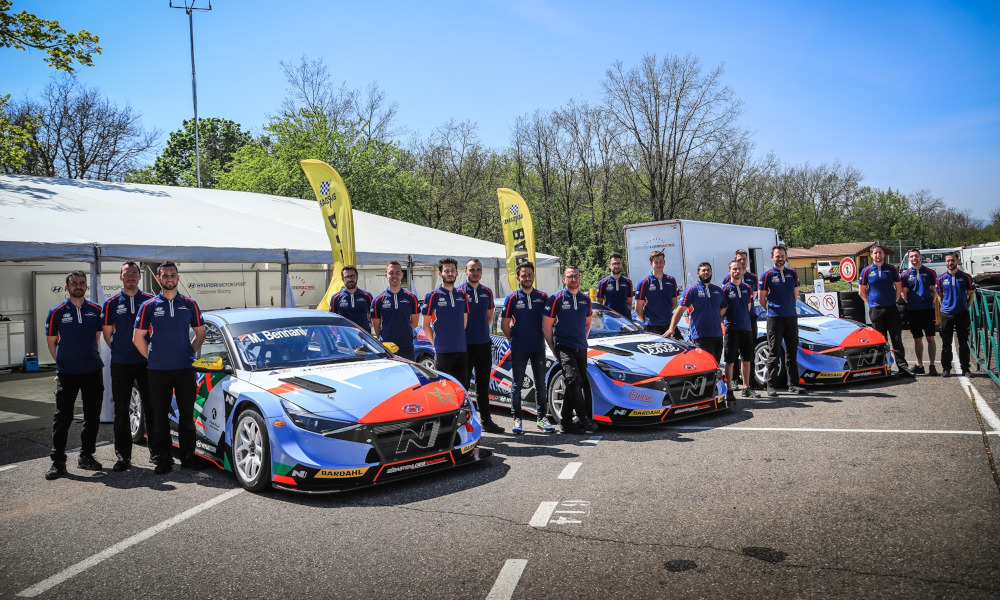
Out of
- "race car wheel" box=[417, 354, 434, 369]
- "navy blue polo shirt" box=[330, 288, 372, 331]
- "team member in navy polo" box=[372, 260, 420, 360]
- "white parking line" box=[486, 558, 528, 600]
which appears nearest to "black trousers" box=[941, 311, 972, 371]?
"race car wheel" box=[417, 354, 434, 369]

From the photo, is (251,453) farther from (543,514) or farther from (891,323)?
(891,323)

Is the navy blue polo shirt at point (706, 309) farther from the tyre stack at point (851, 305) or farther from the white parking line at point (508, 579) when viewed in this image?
the tyre stack at point (851, 305)

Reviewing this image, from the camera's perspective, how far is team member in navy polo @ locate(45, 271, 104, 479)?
6.11 m

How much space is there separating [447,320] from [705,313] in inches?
134

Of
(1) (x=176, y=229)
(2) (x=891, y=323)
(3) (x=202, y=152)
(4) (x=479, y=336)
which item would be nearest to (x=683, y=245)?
(2) (x=891, y=323)

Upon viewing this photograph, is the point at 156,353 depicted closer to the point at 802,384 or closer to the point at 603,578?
the point at 603,578

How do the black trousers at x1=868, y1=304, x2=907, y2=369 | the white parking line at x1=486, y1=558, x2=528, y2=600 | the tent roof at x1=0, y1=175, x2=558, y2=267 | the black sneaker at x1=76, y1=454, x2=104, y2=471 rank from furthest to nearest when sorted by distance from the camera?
the black trousers at x1=868, y1=304, x2=907, y2=369, the tent roof at x1=0, y1=175, x2=558, y2=267, the black sneaker at x1=76, y1=454, x2=104, y2=471, the white parking line at x1=486, y1=558, x2=528, y2=600

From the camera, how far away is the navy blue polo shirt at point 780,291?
8.98 metres

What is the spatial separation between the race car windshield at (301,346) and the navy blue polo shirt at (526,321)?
5.01ft

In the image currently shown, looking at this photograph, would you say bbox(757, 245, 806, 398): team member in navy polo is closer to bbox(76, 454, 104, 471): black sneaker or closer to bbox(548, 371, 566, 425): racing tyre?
bbox(548, 371, 566, 425): racing tyre

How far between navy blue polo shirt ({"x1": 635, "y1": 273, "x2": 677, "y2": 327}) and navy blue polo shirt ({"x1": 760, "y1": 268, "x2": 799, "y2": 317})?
1235 mm

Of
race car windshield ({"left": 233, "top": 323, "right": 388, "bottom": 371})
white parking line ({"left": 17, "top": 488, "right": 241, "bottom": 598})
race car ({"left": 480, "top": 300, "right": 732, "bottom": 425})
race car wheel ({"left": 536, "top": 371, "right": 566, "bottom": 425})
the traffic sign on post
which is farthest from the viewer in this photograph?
the traffic sign on post

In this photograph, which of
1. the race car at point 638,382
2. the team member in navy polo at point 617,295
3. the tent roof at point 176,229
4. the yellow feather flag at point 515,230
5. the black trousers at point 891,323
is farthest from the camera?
the yellow feather flag at point 515,230

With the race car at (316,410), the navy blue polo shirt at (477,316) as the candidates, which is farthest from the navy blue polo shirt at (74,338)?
the navy blue polo shirt at (477,316)
